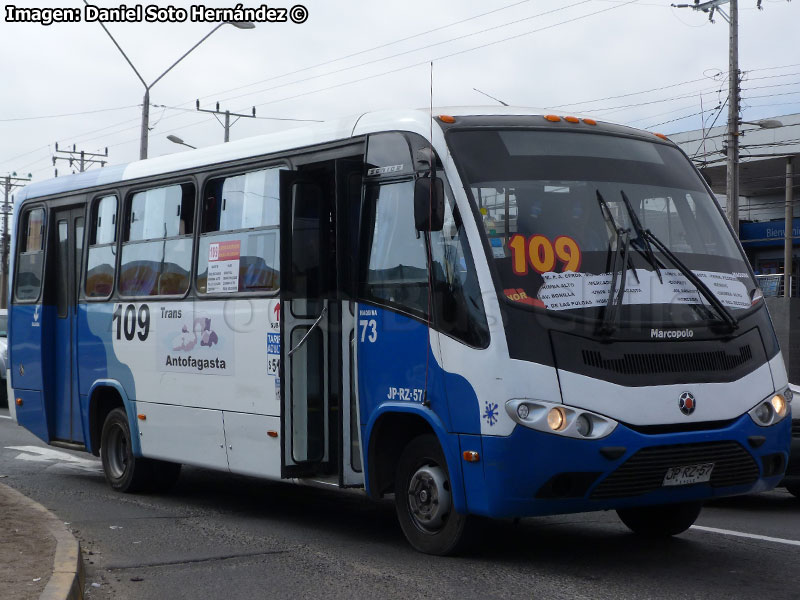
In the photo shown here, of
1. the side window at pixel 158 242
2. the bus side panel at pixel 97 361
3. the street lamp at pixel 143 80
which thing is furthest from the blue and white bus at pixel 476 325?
the street lamp at pixel 143 80

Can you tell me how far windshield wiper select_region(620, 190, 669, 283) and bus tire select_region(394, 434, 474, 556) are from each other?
5.82 feet

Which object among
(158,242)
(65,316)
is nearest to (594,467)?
(158,242)

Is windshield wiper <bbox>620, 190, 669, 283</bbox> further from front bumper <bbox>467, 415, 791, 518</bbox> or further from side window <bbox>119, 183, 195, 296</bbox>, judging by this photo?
side window <bbox>119, 183, 195, 296</bbox>

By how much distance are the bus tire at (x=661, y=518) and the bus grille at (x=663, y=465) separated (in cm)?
93

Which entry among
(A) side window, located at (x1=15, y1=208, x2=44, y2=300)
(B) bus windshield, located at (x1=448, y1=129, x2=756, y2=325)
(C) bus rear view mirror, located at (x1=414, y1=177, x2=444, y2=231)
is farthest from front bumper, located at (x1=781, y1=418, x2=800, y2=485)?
(A) side window, located at (x1=15, y1=208, x2=44, y2=300)

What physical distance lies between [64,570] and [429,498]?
2300 millimetres

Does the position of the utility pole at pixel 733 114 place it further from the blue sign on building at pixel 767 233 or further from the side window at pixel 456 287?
the side window at pixel 456 287

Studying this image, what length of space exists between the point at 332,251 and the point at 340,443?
1417 millimetres

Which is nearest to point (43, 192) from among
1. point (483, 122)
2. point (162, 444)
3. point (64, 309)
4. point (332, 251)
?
point (64, 309)

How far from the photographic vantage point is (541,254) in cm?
721

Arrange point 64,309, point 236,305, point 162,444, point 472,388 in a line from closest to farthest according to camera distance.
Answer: point 472,388 < point 236,305 < point 162,444 < point 64,309

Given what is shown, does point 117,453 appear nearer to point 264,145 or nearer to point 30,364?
point 30,364

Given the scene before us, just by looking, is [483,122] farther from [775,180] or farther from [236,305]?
[775,180]

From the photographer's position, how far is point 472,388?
7.06 metres
